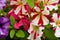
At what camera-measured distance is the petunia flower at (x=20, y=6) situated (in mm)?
887

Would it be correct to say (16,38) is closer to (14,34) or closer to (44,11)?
(14,34)

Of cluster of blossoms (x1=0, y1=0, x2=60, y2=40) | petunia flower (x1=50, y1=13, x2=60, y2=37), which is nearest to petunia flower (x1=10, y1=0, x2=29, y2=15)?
cluster of blossoms (x1=0, y1=0, x2=60, y2=40)

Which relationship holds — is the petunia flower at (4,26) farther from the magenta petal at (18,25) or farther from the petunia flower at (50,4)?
the petunia flower at (50,4)

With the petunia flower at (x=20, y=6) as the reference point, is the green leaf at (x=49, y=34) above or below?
below

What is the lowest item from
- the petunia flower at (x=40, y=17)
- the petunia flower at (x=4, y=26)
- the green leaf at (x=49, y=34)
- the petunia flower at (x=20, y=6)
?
the green leaf at (x=49, y=34)

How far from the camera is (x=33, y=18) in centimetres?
86

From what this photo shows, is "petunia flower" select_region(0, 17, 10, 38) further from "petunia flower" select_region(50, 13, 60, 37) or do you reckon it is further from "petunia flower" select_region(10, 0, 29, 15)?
"petunia flower" select_region(50, 13, 60, 37)

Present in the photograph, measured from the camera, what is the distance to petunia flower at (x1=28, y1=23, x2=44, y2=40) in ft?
2.78

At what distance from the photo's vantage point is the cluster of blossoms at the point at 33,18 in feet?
2.79

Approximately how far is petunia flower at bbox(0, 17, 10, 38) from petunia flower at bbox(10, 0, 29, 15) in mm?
52

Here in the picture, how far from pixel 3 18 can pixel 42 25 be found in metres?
0.17

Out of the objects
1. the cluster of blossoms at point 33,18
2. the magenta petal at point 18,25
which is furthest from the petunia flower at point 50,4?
the magenta petal at point 18,25

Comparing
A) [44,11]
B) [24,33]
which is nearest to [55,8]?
[44,11]

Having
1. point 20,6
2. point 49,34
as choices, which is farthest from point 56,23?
point 20,6
